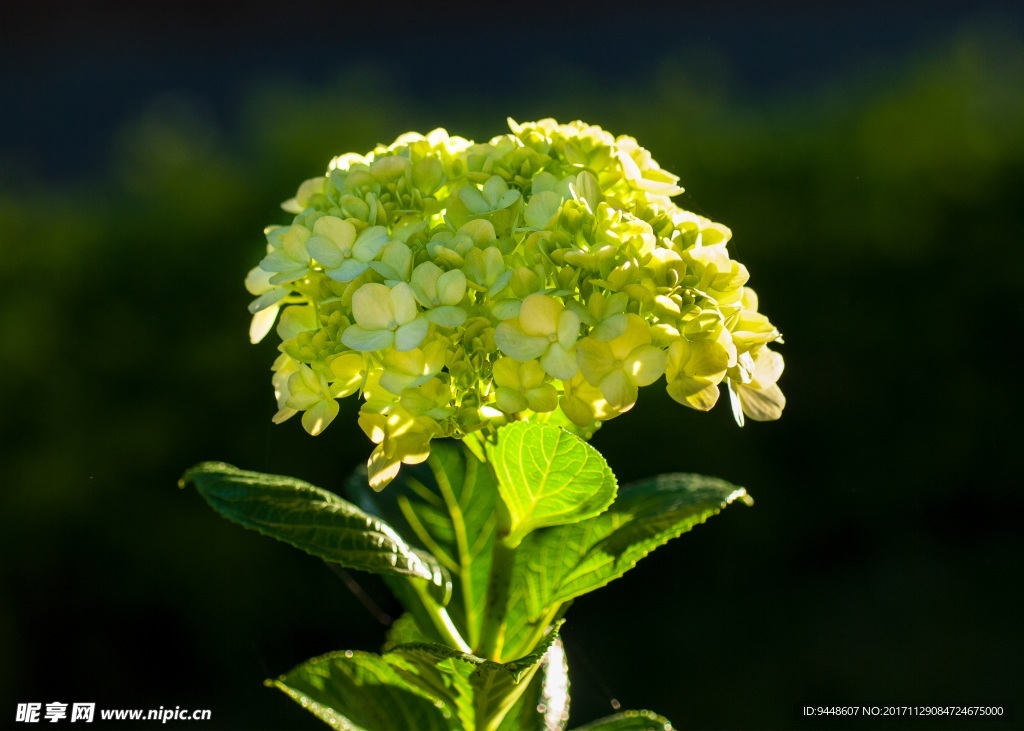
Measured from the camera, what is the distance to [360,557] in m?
0.69

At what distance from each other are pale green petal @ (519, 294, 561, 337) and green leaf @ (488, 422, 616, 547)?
0.38ft

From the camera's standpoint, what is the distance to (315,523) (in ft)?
2.30

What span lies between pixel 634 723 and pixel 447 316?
436 millimetres

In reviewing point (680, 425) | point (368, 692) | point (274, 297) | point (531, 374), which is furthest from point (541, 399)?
point (680, 425)

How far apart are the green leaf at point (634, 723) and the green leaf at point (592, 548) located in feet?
0.42

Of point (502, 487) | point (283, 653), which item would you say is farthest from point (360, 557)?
point (283, 653)

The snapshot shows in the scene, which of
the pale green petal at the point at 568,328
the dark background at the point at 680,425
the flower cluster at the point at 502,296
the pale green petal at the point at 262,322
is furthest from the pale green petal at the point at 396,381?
the dark background at the point at 680,425

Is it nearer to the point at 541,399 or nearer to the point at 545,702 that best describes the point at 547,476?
the point at 541,399

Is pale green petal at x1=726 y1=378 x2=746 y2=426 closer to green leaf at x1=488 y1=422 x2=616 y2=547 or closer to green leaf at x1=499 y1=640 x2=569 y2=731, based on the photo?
green leaf at x1=488 y1=422 x2=616 y2=547

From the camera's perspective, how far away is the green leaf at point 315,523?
685mm

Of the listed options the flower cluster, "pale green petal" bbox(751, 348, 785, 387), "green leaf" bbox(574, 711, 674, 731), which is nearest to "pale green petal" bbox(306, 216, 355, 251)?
the flower cluster

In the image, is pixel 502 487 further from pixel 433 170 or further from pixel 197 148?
pixel 197 148

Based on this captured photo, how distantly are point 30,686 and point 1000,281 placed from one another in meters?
Answer: 2.21

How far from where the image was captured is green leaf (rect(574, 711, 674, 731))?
2.59ft
